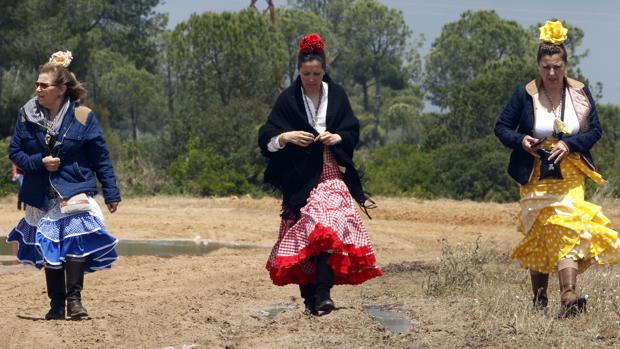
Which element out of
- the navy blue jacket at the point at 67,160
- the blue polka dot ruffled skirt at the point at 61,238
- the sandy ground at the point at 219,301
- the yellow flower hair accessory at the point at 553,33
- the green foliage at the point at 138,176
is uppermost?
the yellow flower hair accessory at the point at 553,33

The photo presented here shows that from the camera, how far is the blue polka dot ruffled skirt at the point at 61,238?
326 inches

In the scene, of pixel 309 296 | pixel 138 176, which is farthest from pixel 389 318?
pixel 138 176

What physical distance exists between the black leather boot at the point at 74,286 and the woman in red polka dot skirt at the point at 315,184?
1.43 meters

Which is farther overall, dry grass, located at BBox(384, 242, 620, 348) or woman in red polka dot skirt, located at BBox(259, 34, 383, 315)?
woman in red polka dot skirt, located at BBox(259, 34, 383, 315)

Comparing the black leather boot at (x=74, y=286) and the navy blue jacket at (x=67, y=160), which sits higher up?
the navy blue jacket at (x=67, y=160)

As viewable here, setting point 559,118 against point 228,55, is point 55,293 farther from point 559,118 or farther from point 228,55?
point 228,55

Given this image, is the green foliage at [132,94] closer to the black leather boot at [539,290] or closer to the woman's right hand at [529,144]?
the black leather boot at [539,290]

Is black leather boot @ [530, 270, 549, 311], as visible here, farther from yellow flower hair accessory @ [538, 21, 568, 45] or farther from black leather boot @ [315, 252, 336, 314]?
yellow flower hair accessory @ [538, 21, 568, 45]

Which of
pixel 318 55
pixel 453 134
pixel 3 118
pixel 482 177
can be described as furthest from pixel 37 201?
pixel 453 134

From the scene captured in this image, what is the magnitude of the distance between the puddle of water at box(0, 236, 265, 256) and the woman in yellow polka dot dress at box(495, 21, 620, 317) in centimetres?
703

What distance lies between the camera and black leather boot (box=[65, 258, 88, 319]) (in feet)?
27.3


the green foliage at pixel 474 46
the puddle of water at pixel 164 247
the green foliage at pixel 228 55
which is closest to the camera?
the puddle of water at pixel 164 247

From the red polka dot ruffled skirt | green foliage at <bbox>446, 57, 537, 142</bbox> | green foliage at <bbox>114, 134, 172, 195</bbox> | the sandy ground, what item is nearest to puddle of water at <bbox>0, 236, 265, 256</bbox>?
the sandy ground

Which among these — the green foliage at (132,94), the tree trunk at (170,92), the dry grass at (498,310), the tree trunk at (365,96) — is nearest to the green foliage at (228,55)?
the green foliage at (132,94)
